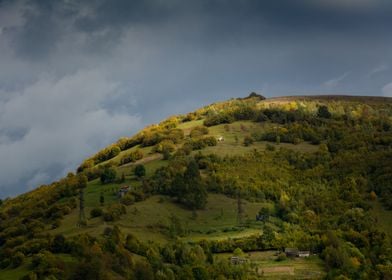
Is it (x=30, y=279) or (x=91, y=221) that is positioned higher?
(x=91, y=221)

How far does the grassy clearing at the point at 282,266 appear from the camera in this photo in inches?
6275

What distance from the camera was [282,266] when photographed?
542 ft

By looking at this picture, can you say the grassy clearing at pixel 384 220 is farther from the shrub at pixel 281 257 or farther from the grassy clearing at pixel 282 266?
the shrub at pixel 281 257

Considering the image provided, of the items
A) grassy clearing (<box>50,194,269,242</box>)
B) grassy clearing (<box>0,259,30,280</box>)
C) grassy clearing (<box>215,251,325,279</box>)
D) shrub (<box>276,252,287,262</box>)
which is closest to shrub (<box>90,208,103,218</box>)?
grassy clearing (<box>50,194,269,242</box>)

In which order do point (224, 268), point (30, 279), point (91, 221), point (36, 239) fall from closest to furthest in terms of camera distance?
point (30, 279) → point (224, 268) → point (36, 239) → point (91, 221)

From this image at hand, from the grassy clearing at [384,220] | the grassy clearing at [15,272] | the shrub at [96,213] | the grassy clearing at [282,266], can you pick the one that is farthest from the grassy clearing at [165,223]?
the grassy clearing at [384,220]

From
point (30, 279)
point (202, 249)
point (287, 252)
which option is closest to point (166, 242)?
point (202, 249)

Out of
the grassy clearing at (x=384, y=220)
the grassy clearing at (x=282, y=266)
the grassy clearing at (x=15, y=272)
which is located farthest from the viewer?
the grassy clearing at (x=384, y=220)

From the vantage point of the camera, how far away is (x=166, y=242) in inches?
6841

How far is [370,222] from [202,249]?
5020 cm

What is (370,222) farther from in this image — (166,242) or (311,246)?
(166,242)

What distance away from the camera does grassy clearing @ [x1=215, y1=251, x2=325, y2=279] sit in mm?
159375

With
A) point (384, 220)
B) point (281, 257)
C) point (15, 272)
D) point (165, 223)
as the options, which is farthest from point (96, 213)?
point (384, 220)

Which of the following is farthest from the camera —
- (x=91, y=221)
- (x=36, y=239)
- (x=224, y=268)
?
(x=91, y=221)
